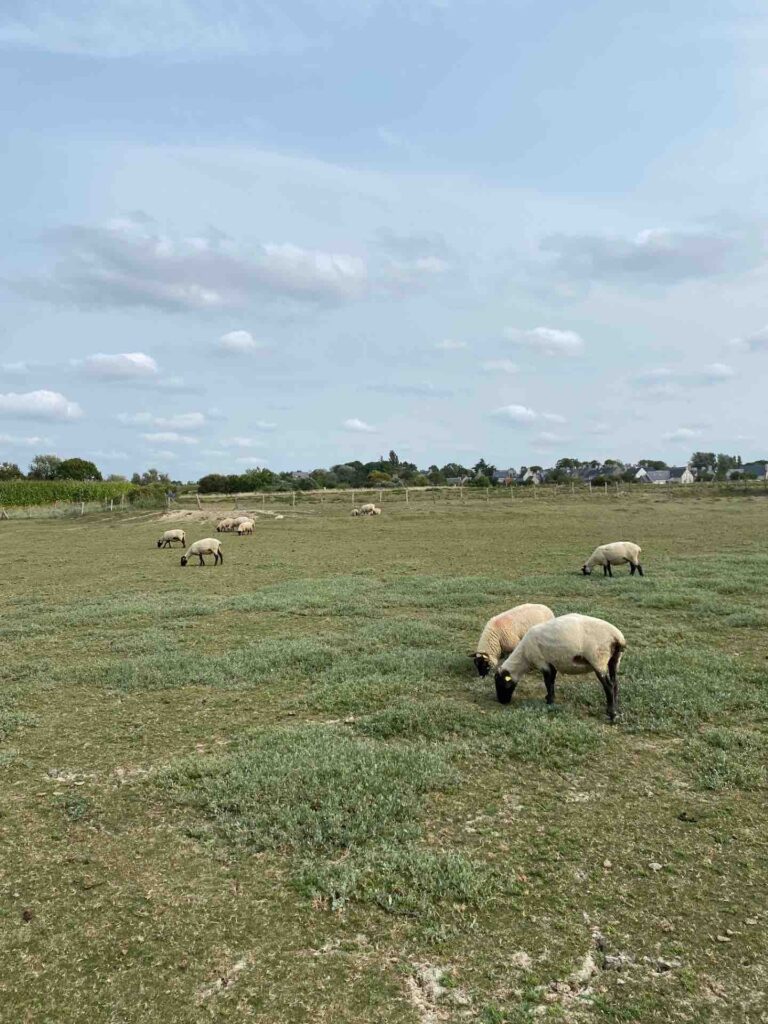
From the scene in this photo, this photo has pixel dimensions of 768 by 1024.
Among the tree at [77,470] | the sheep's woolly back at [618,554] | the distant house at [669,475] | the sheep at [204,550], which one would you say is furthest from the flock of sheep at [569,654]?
the distant house at [669,475]

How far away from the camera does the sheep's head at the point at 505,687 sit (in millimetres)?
7668

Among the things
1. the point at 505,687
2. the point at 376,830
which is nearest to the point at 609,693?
the point at 505,687

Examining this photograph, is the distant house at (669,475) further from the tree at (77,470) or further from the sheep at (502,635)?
the sheep at (502,635)

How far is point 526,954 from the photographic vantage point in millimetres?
3660

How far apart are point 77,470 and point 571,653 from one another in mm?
105117

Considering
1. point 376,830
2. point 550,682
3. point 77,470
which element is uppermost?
point 77,470

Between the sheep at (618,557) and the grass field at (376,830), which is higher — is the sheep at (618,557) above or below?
above

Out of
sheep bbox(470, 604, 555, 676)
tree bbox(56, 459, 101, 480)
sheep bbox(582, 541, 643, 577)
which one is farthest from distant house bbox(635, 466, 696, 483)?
sheep bbox(470, 604, 555, 676)

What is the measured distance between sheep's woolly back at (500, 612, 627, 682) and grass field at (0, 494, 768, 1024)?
1.83 ft

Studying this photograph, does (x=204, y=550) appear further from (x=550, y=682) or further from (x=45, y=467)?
(x=45, y=467)

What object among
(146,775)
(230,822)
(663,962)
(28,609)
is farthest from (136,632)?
(663,962)

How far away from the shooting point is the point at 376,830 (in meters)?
4.89

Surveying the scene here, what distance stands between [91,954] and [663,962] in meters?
3.34

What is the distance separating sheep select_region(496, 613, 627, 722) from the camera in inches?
282
